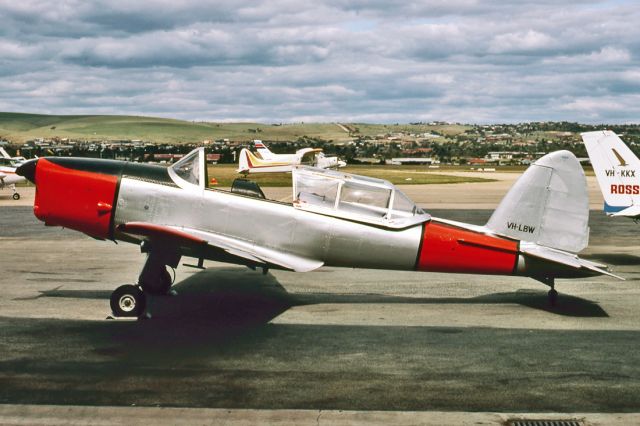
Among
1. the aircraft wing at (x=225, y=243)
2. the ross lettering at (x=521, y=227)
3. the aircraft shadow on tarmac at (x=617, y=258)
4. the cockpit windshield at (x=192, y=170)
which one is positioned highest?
the cockpit windshield at (x=192, y=170)

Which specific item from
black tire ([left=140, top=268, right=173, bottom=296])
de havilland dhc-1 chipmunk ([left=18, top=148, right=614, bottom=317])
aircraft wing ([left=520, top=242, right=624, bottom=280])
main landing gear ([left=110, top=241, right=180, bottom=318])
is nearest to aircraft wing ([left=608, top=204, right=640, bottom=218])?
de havilland dhc-1 chipmunk ([left=18, top=148, right=614, bottom=317])

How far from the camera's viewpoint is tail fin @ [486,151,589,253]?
11.7 metres

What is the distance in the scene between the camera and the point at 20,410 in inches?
272

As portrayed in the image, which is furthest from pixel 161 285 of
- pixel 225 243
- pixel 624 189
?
pixel 624 189

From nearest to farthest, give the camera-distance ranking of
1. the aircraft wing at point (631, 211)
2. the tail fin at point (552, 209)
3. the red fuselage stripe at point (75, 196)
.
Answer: the red fuselage stripe at point (75, 196), the tail fin at point (552, 209), the aircraft wing at point (631, 211)

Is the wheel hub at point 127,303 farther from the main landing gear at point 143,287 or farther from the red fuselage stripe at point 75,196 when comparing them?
the red fuselage stripe at point 75,196

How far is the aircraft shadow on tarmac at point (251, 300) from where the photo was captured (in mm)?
11227

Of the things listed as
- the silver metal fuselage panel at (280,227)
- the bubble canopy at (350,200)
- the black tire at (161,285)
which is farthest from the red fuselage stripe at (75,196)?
the bubble canopy at (350,200)

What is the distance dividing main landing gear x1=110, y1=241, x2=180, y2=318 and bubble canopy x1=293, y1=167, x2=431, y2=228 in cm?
229

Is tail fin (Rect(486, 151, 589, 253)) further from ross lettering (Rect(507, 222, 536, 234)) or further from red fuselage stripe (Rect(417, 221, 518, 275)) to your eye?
red fuselage stripe (Rect(417, 221, 518, 275))

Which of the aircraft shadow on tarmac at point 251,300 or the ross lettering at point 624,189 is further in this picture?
the ross lettering at point 624,189

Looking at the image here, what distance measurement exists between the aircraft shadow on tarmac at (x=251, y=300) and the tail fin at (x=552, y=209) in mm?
1311

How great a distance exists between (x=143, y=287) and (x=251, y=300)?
206 cm

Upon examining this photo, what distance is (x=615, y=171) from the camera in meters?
17.5
